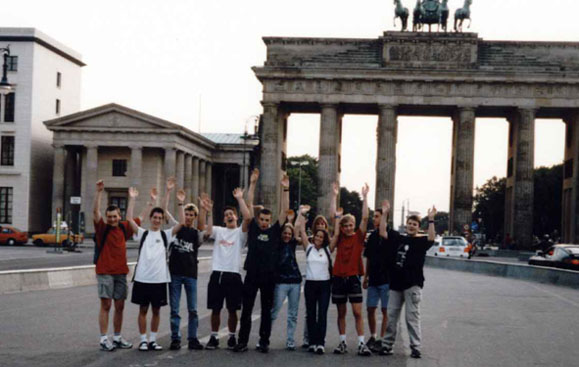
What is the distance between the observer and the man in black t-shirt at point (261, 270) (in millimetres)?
13734

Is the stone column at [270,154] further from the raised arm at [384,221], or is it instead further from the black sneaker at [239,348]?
the black sneaker at [239,348]

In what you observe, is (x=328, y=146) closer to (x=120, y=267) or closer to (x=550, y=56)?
(x=550, y=56)

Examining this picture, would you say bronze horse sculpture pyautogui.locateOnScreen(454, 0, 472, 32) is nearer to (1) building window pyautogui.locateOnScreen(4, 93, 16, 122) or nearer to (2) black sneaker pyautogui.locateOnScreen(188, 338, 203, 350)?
(1) building window pyautogui.locateOnScreen(4, 93, 16, 122)

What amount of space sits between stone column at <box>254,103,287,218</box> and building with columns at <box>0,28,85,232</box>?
20.3 m

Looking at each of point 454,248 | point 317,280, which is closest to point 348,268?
point 317,280

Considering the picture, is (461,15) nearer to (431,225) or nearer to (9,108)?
(9,108)

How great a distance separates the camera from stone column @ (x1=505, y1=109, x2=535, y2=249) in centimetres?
8162

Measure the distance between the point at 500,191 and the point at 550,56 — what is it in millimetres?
49965

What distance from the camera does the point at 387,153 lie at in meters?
83.9

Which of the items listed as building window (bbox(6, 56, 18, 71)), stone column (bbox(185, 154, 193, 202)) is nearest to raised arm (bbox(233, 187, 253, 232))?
building window (bbox(6, 56, 18, 71))

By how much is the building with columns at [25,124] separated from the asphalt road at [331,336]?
212 feet

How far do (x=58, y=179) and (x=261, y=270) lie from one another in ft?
251

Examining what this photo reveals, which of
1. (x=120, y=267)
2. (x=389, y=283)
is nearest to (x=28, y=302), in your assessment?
(x=120, y=267)

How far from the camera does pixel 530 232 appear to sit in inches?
3233
